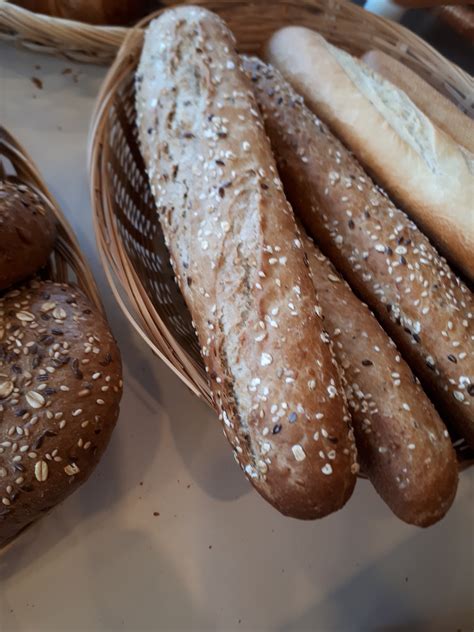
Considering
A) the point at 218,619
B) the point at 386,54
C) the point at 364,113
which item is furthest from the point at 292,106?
the point at 218,619

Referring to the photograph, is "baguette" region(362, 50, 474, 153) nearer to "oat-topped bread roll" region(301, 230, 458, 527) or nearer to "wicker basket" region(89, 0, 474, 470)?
"wicker basket" region(89, 0, 474, 470)

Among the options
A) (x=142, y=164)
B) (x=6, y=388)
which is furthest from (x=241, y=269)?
(x=142, y=164)

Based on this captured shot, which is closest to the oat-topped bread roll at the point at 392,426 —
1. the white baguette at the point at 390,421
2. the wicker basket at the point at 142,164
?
the white baguette at the point at 390,421

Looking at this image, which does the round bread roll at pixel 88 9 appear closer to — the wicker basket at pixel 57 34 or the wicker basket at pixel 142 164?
the wicker basket at pixel 57 34

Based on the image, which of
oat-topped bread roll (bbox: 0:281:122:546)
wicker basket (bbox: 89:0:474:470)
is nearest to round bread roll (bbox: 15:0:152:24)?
wicker basket (bbox: 89:0:474:470)

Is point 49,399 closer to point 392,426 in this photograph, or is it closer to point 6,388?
point 6,388

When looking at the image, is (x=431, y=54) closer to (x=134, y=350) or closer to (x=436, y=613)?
(x=134, y=350)

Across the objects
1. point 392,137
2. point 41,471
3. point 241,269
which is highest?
point 392,137
